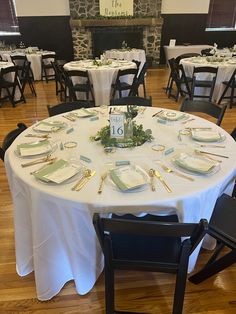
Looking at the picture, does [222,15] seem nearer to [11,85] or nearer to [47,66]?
[47,66]

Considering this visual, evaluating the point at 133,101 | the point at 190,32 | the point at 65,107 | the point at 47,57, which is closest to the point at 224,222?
the point at 133,101

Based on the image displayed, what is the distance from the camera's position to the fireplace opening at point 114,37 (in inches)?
328

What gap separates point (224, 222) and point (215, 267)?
0.30m

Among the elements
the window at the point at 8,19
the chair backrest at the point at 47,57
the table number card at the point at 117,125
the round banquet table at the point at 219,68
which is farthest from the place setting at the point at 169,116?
the window at the point at 8,19

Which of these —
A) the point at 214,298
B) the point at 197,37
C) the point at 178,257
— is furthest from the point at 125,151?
the point at 197,37

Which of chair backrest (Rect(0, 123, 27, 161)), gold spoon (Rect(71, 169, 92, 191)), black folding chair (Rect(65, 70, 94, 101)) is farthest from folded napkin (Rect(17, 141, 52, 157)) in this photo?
black folding chair (Rect(65, 70, 94, 101))

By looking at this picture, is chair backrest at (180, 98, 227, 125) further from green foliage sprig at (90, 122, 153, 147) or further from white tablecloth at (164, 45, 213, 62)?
white tablecloth at (164, 45, 213, 62)

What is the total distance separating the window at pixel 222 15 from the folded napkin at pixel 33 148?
9031 mm

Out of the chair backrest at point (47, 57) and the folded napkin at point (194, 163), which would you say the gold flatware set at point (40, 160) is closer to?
the folded napkin at point (194, 163)

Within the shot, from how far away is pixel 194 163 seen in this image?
1439 mm

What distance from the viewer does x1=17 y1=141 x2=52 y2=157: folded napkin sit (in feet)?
5.24

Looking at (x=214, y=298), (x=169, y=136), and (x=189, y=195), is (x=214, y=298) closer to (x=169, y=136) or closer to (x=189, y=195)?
(x=189, y=195)

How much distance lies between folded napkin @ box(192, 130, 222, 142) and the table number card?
51 centimetres

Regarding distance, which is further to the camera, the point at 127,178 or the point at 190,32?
the point at 190,32
